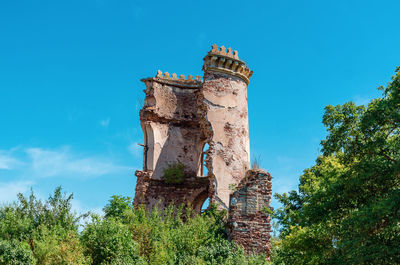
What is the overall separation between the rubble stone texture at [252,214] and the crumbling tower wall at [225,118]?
342 cm

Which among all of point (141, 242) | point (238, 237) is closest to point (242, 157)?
point (238, 237)

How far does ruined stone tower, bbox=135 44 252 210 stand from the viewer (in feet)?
59.6

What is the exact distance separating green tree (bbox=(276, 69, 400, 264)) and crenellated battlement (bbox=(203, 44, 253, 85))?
947cm

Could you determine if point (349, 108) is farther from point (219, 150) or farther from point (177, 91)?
point (177, 91)

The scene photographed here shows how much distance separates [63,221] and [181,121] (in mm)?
8960

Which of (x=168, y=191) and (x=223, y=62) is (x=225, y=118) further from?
(x=168, y=191)

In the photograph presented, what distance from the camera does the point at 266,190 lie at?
1402 cm

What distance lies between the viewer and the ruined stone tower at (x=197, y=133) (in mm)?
18172

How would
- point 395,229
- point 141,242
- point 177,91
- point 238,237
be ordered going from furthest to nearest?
point 177,91 < point 238,237 < point 141,242 < point 395,229

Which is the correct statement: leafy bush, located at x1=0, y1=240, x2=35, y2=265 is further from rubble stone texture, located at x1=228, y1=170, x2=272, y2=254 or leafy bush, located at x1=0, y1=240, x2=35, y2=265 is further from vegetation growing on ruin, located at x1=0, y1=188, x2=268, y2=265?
rubble stone texture, located at x1=228, y1=170, x2=272, y2=254

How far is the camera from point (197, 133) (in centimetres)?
2161

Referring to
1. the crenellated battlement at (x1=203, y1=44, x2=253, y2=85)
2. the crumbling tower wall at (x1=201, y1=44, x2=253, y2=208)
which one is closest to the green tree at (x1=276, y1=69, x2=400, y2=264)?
the crumbling tower wall at (x1=201, y1=44, x2=253, y2=208)

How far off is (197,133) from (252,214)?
334 inches

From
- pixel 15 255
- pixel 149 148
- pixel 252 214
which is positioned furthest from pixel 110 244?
pixel 149 148
